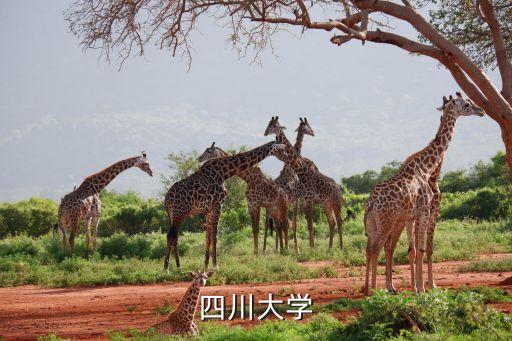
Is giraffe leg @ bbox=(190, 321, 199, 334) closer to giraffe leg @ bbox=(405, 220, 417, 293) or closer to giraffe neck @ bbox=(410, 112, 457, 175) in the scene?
giraffe leg @ bbox=(405, 220, 417, 293)

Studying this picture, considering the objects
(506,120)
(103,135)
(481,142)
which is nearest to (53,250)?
(506,120)

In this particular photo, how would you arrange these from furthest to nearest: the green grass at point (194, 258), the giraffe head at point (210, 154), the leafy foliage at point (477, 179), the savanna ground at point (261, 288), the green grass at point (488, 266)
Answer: the leafy foliage at point (477, 179)
the giraffe head at point (210, 154)
the green grass at point (194, 258)
the green grass at point (488, 266)
the savanna ground at point (261, 288)

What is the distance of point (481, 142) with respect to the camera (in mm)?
178000

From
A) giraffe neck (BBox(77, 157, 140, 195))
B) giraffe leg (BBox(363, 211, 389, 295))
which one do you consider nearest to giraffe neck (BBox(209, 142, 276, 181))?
giraffe neck (BBox(77, 157, 140, 195))

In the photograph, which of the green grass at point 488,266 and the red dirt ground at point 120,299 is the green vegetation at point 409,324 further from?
the green grass at point 488,266

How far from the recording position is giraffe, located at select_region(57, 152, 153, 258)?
60.6ft

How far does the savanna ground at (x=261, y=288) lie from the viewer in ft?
30.3

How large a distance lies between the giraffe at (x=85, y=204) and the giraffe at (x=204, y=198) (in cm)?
282

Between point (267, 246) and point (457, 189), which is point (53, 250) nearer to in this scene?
point (267, 246)

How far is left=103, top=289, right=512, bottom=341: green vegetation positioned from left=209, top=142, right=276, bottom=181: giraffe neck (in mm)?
7805

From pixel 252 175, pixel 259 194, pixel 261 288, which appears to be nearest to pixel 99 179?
pixel 252 175

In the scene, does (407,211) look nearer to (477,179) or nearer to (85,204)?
(85,204)

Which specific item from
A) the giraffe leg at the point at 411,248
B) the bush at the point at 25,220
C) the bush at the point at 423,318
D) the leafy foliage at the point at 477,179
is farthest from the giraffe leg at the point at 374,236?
the leafy foliage at the point at 477,179

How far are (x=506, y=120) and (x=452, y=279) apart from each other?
110 inches
